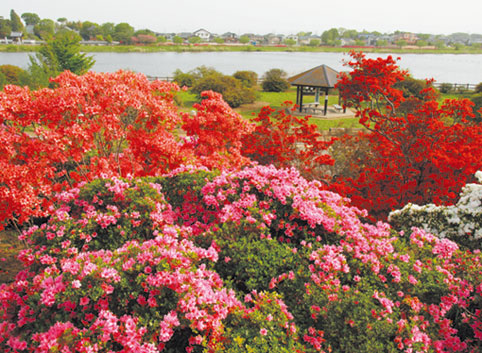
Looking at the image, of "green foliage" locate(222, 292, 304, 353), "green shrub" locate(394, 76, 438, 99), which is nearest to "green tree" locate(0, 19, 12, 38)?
"green shrub" locate(394, 76, 438, 99)

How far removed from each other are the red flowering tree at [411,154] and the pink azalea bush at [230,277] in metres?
2.30

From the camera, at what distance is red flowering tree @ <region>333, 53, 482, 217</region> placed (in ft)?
20.8

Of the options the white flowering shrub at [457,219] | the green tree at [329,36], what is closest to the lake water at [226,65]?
the white flowering shrub at [457,219]

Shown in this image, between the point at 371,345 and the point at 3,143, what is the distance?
5.45 metres

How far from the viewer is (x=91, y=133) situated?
5566 millimetres

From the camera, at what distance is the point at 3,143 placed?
5027 millimetres

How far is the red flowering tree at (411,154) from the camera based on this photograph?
6340 mm

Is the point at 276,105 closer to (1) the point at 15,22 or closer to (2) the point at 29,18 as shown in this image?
(1) the point at 15,22

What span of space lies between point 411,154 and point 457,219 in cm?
226

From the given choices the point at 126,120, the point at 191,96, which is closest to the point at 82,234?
the point at 126,120

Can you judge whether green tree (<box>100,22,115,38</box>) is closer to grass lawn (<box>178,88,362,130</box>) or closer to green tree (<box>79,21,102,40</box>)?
green tree (<box>79,21,102,40</box>)

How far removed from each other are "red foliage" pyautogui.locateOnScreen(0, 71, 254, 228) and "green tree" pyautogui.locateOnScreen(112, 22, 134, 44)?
395ft

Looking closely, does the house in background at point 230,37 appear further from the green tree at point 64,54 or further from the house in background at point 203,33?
the green tree at point 64,54

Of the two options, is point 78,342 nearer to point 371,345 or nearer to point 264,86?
point 371,345
